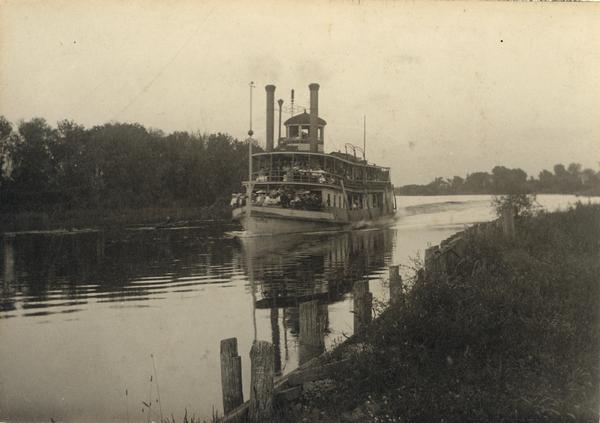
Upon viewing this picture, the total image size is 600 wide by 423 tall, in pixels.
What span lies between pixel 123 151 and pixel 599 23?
49146mm

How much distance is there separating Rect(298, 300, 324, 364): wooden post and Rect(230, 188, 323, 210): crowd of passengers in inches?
981

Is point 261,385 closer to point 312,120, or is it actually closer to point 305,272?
point 305,272

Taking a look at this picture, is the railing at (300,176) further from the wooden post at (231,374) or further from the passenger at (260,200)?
the wooden post at (231,374)

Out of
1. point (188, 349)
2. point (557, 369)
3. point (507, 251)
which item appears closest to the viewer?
point (557, 369)

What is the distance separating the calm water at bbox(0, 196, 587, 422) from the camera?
7.91m

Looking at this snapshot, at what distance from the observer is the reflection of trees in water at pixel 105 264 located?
49.1 feet

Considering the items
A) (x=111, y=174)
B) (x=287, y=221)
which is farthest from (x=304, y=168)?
(x=111, y=174)

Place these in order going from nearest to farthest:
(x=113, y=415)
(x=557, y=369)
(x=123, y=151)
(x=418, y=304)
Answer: (x=557, y=369) → (x=418, y=304) → (x=113, y=415) → (x=123, y=151)

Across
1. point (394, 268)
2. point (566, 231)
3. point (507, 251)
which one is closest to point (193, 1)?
point (394, 268)

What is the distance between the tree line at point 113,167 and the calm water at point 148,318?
41.8 ft

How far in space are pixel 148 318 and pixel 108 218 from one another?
1529 inches

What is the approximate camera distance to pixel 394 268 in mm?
8430

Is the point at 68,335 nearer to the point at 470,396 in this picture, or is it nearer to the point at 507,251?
the point at 470,396

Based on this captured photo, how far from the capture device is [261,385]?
5.16 meters
